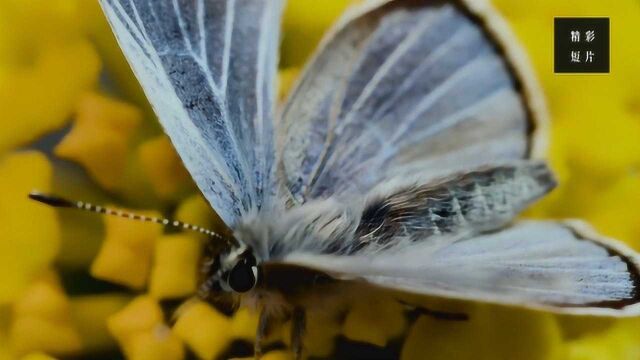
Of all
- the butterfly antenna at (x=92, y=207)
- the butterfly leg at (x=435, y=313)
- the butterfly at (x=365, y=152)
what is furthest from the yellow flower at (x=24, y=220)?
the butterfly leg at (x=435, y=313)

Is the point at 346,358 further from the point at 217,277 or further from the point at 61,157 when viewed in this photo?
the point at 61,157

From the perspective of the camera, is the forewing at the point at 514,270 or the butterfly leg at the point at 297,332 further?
the butterfly leg at the point at 297,332

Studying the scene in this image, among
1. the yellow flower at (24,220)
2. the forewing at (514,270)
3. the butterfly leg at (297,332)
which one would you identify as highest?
the yellow flower at (24,220)

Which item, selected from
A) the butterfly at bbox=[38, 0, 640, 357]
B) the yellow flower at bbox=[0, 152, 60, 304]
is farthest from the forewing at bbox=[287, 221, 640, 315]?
the yellow flower at bbox=[0, 152, 60, 304]

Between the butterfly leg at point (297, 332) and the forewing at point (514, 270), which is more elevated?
the forewing at point (514, 270)

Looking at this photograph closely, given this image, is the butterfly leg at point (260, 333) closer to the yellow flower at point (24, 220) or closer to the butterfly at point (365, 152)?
the butterfly at point (365, 152)

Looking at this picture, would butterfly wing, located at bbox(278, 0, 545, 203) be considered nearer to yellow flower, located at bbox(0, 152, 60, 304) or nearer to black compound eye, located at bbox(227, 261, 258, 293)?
black compound eye, located at bbox(227, 261, 258, 293)

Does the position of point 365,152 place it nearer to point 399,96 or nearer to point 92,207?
point 399,96

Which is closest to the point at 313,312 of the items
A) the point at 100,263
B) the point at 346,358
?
the point at 346,358
